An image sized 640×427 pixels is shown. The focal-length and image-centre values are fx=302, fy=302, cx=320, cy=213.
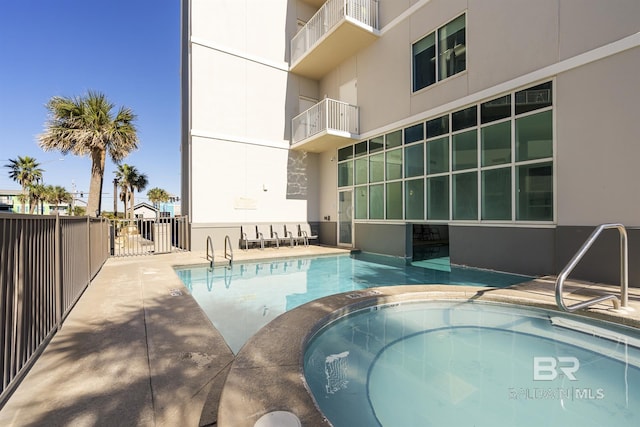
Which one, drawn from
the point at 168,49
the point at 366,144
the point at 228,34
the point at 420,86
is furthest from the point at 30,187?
the point at 420,86

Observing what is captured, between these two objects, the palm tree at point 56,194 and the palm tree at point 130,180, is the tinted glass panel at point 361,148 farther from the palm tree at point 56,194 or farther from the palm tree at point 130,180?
the palm tree at point 56,194

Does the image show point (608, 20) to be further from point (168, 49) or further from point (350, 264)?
point (168, 49)

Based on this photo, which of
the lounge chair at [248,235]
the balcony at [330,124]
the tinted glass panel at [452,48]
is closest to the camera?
the tinted glass panel at [452,48]

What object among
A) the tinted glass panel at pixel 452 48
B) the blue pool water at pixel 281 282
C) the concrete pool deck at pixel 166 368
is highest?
the tinted glass panel at pixel 452 48

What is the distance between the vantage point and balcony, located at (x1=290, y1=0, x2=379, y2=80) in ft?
31.4

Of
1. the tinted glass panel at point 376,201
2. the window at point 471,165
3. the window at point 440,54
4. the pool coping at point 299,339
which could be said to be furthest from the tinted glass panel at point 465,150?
the pool coping at point 299,339

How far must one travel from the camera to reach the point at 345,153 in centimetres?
1141

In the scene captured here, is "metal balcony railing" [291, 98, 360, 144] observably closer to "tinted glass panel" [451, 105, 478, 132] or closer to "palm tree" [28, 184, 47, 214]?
"tinted glass panel" [451, 105, 478, 132]

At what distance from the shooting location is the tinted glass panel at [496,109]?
656cm

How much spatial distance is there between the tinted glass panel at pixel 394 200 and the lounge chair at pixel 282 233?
12.9 ft

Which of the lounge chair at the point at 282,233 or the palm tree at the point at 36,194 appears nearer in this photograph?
the lounge chair at the point at 282,233

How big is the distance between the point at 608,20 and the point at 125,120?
15.2 metres

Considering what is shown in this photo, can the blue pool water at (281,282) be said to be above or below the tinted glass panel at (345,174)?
below

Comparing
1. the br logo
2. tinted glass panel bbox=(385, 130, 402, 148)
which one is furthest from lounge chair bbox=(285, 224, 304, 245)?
the br logo
